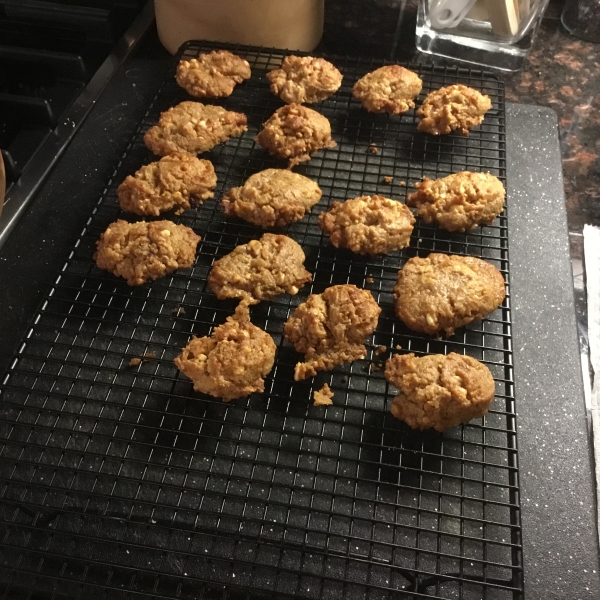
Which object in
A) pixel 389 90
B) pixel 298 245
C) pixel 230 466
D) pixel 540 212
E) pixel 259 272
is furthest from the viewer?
pixel 389 90

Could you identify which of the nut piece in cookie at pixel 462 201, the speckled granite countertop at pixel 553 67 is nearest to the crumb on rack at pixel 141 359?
the nut piece in cookie at pixel 462 201

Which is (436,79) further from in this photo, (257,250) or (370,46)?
(257,250)

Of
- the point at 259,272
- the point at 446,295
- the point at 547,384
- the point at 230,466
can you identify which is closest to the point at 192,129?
the point at 259,272

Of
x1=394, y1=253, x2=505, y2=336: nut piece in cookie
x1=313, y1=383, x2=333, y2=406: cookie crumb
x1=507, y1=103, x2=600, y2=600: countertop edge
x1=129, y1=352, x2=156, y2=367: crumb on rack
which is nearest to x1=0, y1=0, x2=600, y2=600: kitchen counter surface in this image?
x1=507, y1=103, x2=600, y2=600: countertop edge

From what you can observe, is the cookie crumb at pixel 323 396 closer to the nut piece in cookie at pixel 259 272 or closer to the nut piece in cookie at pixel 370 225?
the nut piece in cookie at pixel 259 272

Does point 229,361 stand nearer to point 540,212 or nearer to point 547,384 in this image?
point 547,384

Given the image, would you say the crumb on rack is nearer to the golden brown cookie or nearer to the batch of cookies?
the batch of cookies
